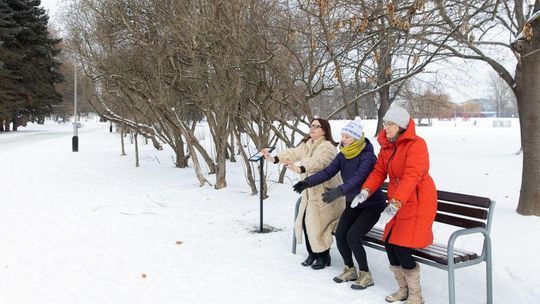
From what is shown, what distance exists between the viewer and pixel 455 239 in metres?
3.95

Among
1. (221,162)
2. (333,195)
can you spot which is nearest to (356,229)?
(333,195)

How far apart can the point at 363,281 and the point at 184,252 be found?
2.21m

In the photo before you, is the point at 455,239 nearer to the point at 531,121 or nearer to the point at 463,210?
the point at 463,210

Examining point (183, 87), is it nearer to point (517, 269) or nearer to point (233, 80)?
point (233, 80)

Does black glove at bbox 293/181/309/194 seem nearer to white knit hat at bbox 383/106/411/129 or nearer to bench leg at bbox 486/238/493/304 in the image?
white knit hat at bbox 383/106/411/129

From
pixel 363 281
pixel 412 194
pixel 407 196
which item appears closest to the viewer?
pixel 407 196

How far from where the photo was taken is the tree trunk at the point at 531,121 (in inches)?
255

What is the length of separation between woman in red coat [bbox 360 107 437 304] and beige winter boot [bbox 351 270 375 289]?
328 millimetres

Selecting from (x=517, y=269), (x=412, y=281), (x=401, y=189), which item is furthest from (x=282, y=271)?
(x=517, y=269)

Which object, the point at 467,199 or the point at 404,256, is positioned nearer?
the point at 404,256

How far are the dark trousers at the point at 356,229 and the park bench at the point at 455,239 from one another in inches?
8.6

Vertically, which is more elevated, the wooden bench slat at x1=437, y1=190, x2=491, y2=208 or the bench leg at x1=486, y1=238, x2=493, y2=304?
the wooden bench slat at x1=437, y1=190, x2=491, y2=208

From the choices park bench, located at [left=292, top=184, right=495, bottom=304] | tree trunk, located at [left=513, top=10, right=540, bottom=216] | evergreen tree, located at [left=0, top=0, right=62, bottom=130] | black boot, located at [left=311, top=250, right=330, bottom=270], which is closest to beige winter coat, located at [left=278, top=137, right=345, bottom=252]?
black boot, located at [left=311, top=250, right=330, bottom=270]

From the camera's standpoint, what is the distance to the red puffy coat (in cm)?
366
